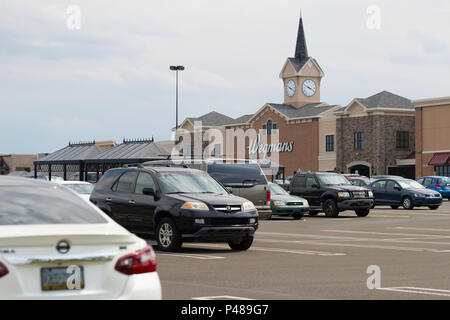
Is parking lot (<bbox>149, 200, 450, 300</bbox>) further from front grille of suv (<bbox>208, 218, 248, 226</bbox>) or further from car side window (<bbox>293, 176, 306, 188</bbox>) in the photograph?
car side window (<bbox>293, 176, 306, 188</bbox>)

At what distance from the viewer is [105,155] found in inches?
1964

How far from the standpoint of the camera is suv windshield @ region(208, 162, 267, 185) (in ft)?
80.8

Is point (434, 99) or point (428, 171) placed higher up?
point (434, 99)

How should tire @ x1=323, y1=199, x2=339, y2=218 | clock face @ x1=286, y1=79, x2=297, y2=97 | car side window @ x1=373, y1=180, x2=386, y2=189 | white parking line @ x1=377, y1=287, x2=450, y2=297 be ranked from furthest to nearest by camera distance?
clock face @ x1=286, y1=79, x2=297, y2=97, car side window @ x1=373, y1=180, x2=386, y2=189, tire @ x1=323, y1=199, x2=339, y2=218, white parking line @ x1=377, y1=287, x2=450, y2=297

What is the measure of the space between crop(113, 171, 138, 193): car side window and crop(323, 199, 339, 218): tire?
1512 centimetres

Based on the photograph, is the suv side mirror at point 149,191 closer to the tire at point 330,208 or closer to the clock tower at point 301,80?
the tire at point 330,208

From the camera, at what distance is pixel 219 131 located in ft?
338

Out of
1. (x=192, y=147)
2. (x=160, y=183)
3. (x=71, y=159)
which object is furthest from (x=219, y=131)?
(x=160, y=183)

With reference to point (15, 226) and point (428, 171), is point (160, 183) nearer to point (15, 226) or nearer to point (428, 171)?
point (15, 226)

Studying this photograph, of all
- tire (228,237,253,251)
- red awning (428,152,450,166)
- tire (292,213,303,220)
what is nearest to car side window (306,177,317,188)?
tire (292,213,303,220)

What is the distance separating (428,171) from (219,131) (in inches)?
1295

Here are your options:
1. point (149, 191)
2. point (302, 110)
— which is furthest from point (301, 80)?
point (149, 191)

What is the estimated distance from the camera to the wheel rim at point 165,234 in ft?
55.1

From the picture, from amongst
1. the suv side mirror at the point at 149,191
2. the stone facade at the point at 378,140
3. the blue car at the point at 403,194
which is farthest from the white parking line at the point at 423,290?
the stone facade at the point at 378,140
